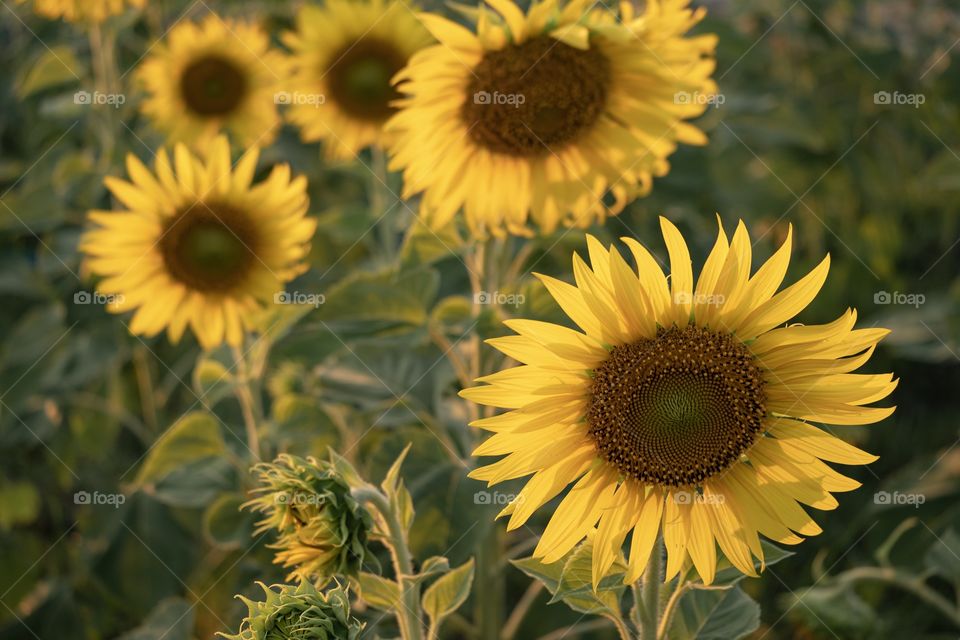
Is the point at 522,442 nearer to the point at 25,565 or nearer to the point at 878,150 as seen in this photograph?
the point at 25,565

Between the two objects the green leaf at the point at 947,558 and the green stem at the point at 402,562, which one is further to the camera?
the green leaf at the point at 947,558

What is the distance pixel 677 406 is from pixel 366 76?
1396 mm

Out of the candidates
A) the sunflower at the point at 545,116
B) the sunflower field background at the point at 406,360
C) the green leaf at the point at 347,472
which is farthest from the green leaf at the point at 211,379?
the green leaf at the point at 347,472

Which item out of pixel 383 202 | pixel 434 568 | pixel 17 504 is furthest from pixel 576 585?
pixel 17 504

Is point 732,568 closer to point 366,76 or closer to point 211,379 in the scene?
point 211,379

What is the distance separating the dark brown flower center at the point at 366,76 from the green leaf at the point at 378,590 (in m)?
1.30

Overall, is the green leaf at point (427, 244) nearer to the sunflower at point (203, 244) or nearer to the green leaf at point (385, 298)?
the green leaf at point (385, 298)

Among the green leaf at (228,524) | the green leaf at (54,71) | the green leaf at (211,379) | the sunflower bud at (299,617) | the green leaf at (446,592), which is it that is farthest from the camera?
the green leaf at (54,71)

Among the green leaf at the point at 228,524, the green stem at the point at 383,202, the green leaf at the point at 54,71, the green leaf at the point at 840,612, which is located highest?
the green leaf at the point at 54,71

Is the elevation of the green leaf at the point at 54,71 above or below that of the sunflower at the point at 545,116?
above

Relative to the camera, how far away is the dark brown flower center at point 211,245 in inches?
74.5

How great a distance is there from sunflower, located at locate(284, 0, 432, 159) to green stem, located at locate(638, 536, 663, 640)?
136 centimetres

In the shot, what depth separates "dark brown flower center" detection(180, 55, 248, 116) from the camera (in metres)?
2.57

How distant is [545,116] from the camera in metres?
1.68
